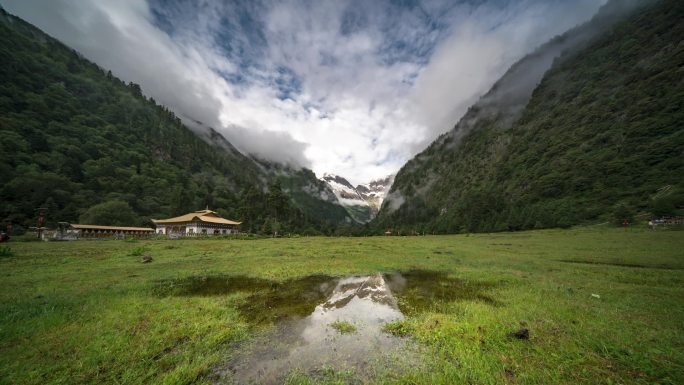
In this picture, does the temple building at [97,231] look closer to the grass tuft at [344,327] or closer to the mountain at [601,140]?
the grass tuft at [344,327]

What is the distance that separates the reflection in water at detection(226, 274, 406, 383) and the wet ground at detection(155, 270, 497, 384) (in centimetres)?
2

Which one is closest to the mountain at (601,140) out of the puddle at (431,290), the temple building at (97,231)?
the puddle at (431,290)

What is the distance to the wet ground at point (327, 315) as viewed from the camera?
675 cm

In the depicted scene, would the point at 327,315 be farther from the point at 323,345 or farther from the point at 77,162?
the point at 77,162

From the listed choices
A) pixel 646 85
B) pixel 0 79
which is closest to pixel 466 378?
pixel 646 85

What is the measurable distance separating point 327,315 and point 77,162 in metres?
165

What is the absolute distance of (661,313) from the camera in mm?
9727

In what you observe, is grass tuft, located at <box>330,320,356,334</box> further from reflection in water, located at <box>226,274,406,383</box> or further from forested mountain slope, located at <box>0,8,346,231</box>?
forested mountain slope, located at <box>0,8,346,231</box>

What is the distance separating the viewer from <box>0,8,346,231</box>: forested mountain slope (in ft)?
277

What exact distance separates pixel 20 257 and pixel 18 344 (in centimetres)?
2575

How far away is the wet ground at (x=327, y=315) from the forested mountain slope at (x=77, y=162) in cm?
8356

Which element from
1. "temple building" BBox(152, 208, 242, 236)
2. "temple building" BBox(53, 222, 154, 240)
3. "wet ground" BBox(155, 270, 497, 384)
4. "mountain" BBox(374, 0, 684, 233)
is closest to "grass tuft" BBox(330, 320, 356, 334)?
"wet ground" BBox(155, 270, 497, 384)

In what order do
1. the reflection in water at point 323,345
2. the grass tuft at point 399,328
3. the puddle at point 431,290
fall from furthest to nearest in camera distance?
the puddle at point 431,290 → the grass tuft at point 399,328 → the reflection in water at point 323,345


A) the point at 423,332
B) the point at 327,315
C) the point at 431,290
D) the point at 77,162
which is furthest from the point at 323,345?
the point at 77,162
